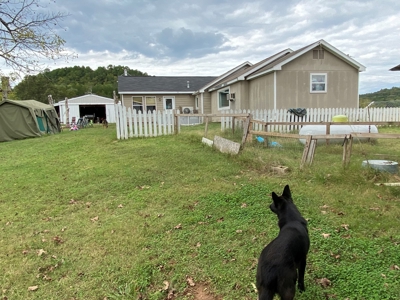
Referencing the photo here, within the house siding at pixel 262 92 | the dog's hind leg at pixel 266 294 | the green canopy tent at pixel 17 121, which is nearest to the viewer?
the dog's hind leg at pixel 266 294

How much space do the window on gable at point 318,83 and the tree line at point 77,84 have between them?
35.8 metres

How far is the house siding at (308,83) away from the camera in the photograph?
14.5 metres

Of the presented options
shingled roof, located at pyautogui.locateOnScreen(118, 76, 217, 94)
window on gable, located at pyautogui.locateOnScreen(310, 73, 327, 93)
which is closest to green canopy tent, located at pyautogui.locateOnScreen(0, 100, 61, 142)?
shingled roof, located at pyautogui.locateOnScreen(118, 76, 217, 94)

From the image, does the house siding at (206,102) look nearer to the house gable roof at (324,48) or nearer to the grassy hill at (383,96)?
the house gable roof at (324,48)

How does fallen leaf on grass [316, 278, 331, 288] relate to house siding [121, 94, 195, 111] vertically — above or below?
below

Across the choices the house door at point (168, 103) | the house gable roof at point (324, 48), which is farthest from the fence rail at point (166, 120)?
the house door at point (168, 103)

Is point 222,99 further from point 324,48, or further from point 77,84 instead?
point 77,84

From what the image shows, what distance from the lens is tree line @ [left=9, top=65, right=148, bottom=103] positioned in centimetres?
4590

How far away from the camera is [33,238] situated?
3449 millimetres

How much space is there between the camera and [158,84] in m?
24.6

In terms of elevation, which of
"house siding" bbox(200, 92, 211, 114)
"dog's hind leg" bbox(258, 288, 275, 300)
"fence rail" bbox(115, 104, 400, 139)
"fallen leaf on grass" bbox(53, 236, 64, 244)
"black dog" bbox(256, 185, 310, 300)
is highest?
"house siding" bbox(200, 92, 211, 114)

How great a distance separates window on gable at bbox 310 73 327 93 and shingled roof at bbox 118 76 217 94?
11676 mm

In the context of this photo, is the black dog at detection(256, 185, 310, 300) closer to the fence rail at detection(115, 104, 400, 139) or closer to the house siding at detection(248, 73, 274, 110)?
the fence rail at detection(115, 104, 400, 139)

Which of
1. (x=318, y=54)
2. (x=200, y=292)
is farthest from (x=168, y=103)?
(x=200, y=292)
